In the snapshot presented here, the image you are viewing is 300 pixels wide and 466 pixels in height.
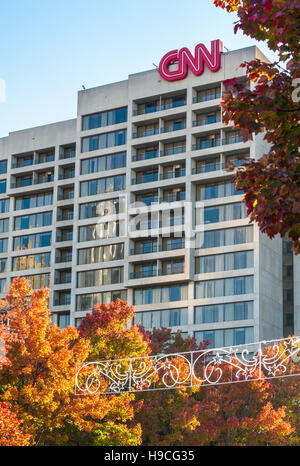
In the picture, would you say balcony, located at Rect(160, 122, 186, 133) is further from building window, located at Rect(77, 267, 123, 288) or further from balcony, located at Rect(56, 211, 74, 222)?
balcony, located at Rect(56, 211, 74, 222)

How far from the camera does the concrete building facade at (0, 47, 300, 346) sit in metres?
72.7

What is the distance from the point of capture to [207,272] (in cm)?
7375

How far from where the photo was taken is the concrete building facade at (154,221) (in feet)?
238

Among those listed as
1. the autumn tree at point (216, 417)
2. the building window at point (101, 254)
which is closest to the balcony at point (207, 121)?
the building window at point (101, 254)

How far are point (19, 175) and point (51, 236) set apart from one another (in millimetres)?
9066

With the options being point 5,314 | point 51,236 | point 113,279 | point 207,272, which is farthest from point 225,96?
point 51,236

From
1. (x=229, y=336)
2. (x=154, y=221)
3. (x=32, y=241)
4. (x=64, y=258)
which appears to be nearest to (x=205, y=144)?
(x=154, y=221)

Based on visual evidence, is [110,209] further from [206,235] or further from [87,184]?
[206,235]

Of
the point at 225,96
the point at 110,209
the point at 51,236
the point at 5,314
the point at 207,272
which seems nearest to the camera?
the point at 225,96

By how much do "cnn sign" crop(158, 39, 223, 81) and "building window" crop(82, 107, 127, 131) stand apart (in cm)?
592

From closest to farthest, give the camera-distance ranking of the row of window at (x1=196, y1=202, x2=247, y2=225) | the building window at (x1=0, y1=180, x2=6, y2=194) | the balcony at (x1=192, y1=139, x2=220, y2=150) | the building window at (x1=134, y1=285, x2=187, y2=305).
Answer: the row of window at (x1=196, y1=202, x2=247, y2=225), the building window at (x1=134, y1=285, x2=187, y2=305), the balcony at (x1=192, y1=139, x2=220, y2=150), the building window at (x1=0, y1=180, x2=6, y2=194)

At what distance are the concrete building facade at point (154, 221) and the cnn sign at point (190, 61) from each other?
0.69 m

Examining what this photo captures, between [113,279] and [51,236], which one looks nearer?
[113,279]

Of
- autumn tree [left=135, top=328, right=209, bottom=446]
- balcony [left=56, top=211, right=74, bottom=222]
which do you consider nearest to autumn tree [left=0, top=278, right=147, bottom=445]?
autumn tree [left=135, top=328, right=209, bottom=446]
